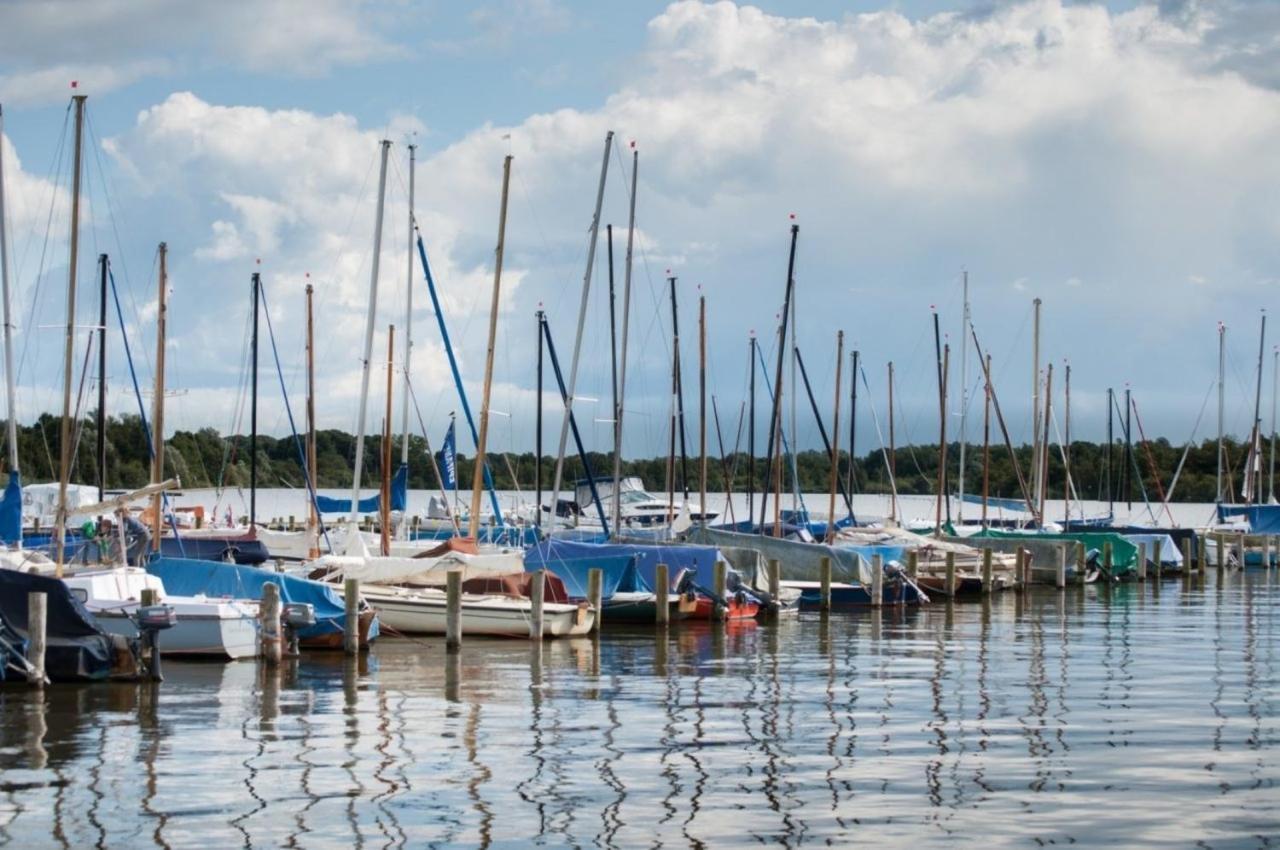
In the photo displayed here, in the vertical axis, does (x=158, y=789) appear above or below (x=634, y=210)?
below

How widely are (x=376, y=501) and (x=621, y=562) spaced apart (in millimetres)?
30229

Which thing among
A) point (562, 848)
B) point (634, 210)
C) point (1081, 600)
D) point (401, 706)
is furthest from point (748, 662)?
point (1081, 600)

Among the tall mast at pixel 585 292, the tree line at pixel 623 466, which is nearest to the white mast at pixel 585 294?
the tall mast at pixel 585 292

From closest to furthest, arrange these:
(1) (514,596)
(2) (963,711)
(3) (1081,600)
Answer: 1. (2) (963,711)
2. (1) (514,596)
3. (3) (1081,600)

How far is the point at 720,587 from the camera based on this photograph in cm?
4647

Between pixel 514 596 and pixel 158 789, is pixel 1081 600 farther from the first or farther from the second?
pixel 158 789

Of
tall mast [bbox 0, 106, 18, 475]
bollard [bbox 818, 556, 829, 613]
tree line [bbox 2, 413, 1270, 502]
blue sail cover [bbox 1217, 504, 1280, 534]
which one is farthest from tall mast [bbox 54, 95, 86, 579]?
blue sail cover [bbox 1217, 504, 1280, 534]

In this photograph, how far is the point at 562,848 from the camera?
53.5 ft

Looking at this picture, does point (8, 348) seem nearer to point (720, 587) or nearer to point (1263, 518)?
point (720, 587)

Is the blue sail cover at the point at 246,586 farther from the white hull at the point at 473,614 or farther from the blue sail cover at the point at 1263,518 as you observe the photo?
the blue sail cover at the point at 1263,518

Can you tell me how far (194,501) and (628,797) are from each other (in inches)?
5336

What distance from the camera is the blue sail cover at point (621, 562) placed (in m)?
44.7

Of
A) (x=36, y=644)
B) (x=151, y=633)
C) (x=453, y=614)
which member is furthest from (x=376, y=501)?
(x=36, y=644)

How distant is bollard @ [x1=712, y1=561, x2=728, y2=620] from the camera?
46.1 meters
